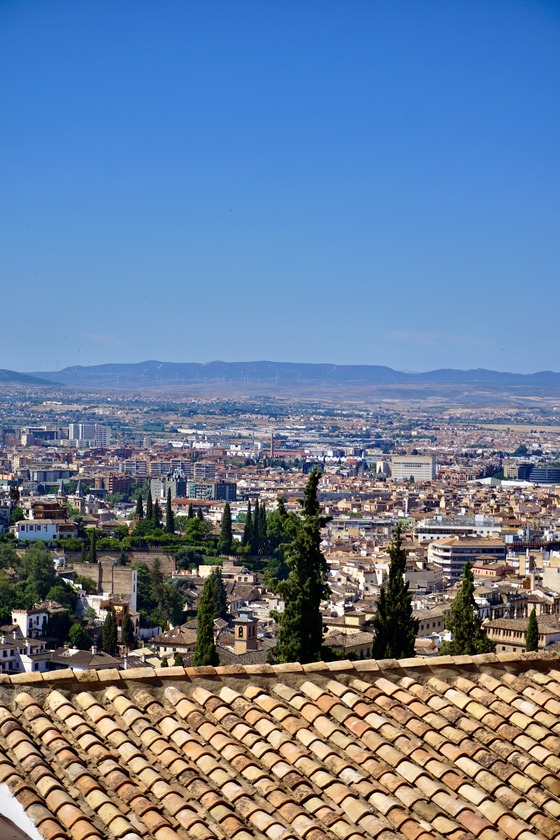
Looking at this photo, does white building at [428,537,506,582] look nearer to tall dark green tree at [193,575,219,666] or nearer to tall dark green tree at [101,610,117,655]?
tall dark green tree at [101,610,117,655]

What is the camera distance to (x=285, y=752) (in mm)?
3354

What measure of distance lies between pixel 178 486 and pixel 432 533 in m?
25.5

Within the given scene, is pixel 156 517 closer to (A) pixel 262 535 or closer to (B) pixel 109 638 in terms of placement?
(A) pixel 262 535

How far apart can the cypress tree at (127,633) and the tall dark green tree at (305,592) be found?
1615 cm

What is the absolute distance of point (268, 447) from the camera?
121 metres

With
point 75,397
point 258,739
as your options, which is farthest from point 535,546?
point 75,397

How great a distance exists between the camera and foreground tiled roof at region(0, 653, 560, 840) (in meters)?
3.05

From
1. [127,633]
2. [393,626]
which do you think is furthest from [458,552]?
[393,626]

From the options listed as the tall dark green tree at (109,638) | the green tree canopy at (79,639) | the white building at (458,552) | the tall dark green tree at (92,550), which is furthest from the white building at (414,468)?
the tall dark green tree at (109,638)

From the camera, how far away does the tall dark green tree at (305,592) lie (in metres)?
9.89

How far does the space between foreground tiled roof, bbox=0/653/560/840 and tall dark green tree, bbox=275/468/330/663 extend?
603 centimetres

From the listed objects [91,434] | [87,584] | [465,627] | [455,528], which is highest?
[465,627]

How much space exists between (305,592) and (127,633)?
17.0 m

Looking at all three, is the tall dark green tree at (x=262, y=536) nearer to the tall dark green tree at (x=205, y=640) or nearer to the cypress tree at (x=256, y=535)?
the cypress tree at (x=256, y=535)
